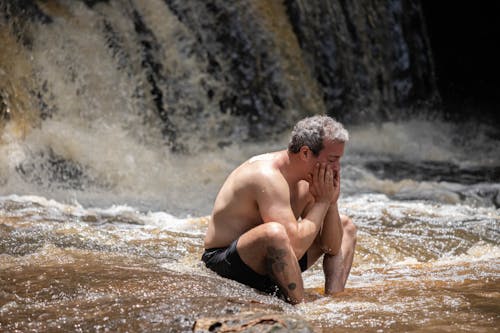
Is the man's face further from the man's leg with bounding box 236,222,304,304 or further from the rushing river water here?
the rushing river water

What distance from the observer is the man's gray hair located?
13.5 feet

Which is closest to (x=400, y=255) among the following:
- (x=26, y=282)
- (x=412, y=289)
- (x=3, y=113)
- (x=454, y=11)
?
(x=412, y=289)

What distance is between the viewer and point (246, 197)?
4191mm

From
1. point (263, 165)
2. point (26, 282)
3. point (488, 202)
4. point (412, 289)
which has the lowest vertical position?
point (488, 202)

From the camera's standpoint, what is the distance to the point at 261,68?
12.1 metres

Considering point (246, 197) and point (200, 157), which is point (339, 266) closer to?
point (246, 197)

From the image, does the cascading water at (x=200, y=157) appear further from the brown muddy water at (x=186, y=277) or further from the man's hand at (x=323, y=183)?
the man's hand at (x=323, y=183)

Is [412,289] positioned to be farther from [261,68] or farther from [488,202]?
[261,68]

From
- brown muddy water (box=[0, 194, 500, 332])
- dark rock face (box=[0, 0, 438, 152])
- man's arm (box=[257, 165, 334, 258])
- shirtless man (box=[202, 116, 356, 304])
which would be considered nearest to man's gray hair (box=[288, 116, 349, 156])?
shirtless man (box=[202, 116, 356, 304])

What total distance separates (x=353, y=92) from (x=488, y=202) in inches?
193

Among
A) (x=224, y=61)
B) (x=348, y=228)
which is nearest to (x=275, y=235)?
(x=348, y=228)

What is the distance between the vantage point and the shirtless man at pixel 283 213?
4.04 metres

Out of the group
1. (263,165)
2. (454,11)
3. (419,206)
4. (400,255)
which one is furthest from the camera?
(454,11)

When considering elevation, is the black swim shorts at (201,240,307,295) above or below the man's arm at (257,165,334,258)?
below
